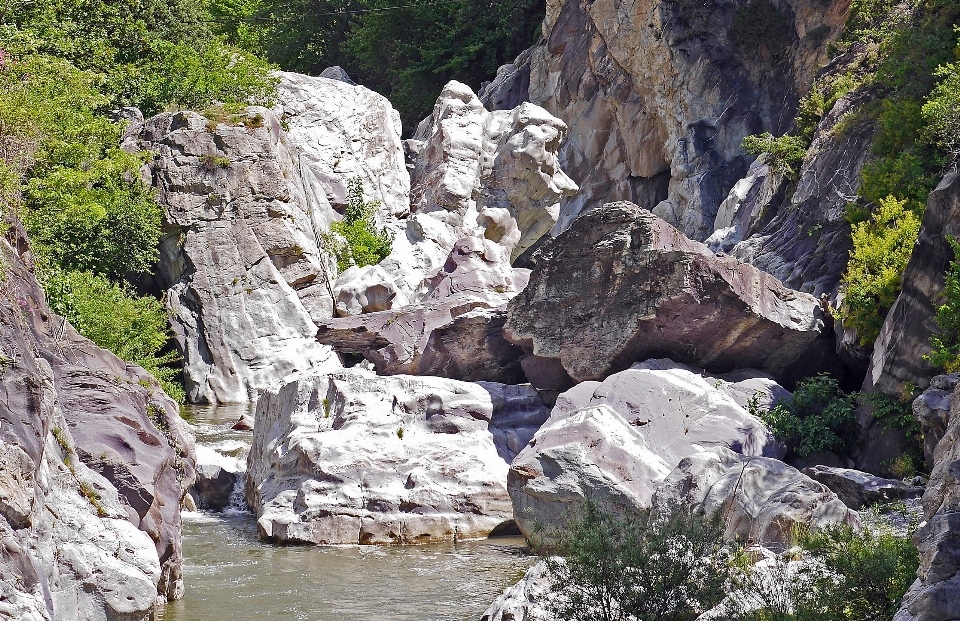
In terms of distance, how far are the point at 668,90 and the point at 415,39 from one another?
558 inches

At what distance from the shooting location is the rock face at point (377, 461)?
43.3 feet

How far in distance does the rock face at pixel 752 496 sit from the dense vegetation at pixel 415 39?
33588 mm

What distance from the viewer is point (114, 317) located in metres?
21.3

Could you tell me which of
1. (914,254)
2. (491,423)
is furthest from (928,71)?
(491,423)

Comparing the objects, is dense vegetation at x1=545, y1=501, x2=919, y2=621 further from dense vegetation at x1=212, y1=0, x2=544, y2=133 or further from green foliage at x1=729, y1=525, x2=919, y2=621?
dense vegetation at x1=212, y1=0, x2=544, y2=133

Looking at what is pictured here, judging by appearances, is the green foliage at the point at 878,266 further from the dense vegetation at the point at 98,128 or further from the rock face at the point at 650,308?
the dense vegetation at the point at 98,128

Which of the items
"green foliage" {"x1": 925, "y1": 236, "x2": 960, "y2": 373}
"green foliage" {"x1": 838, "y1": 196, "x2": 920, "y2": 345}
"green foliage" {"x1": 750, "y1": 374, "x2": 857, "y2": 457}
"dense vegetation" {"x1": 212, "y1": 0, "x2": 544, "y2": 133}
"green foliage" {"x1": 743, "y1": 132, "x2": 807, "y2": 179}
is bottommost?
"green foliage" {"x1": 750, "y1": 374, "x2": 857, "y2": 457}

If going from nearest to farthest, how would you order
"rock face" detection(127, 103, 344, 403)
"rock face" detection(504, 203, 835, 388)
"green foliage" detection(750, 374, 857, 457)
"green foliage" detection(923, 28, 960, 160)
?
"green foliage" detection(750, 374, 857, 457)
"rock face" detection(504, 203, 835, 388)
"green foliage" detection(923, 28, 960, 160)
"rock face" detection(127, 103, 344, 403)

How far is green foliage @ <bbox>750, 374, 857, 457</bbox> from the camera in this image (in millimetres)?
13922

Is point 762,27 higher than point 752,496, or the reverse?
point 762,27

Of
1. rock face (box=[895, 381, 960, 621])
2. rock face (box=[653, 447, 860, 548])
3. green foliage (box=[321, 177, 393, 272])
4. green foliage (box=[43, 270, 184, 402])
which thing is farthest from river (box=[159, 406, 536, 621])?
green foliage (box=[321, 177, 393, 272])

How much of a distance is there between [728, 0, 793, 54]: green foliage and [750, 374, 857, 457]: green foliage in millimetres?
20603

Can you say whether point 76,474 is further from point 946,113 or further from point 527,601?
point 946,113

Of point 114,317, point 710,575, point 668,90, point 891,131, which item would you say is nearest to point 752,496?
point 710,575
